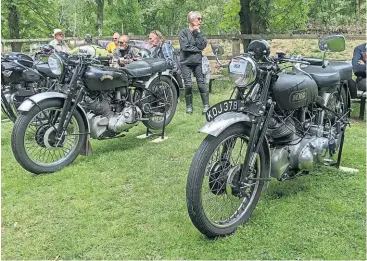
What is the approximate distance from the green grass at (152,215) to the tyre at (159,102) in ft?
2.80

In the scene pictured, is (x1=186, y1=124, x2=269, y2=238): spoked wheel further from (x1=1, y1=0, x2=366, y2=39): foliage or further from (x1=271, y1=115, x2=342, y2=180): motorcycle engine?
(x1=1, y1=0, x2=366, y2=39): foliage

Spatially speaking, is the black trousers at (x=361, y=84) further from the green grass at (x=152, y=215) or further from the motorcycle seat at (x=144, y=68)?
the motorcycle seat at (x=144, y=68)

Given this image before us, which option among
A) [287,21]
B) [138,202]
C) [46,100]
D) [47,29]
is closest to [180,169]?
[138,202]

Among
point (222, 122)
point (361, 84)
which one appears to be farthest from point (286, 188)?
point (361, 84)

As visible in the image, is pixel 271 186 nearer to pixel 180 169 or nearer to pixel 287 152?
pixel 287 152

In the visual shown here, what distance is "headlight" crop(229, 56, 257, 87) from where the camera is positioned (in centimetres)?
283

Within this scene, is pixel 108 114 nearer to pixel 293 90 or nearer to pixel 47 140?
pixel 47 140

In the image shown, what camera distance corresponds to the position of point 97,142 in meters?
5.38

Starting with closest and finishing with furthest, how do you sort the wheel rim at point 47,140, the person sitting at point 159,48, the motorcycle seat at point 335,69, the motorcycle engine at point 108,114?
1. the motorcycle seat at point 335,69
2. the wheel rim at point 47,140
3. the motorcycle engine at point 108,114
4. the person sitting at point 159,48

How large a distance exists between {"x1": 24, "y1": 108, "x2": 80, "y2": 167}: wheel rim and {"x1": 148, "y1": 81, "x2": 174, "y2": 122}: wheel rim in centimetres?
121

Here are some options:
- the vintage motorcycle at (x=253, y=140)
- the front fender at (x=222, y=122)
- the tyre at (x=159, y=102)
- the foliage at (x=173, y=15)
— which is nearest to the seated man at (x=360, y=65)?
the tyre at (x=159, y=102)

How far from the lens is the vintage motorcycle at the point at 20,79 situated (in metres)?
5.35

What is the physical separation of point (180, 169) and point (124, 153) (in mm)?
854

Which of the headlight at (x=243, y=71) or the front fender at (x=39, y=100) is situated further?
the front fender at (x=39, y=100)
